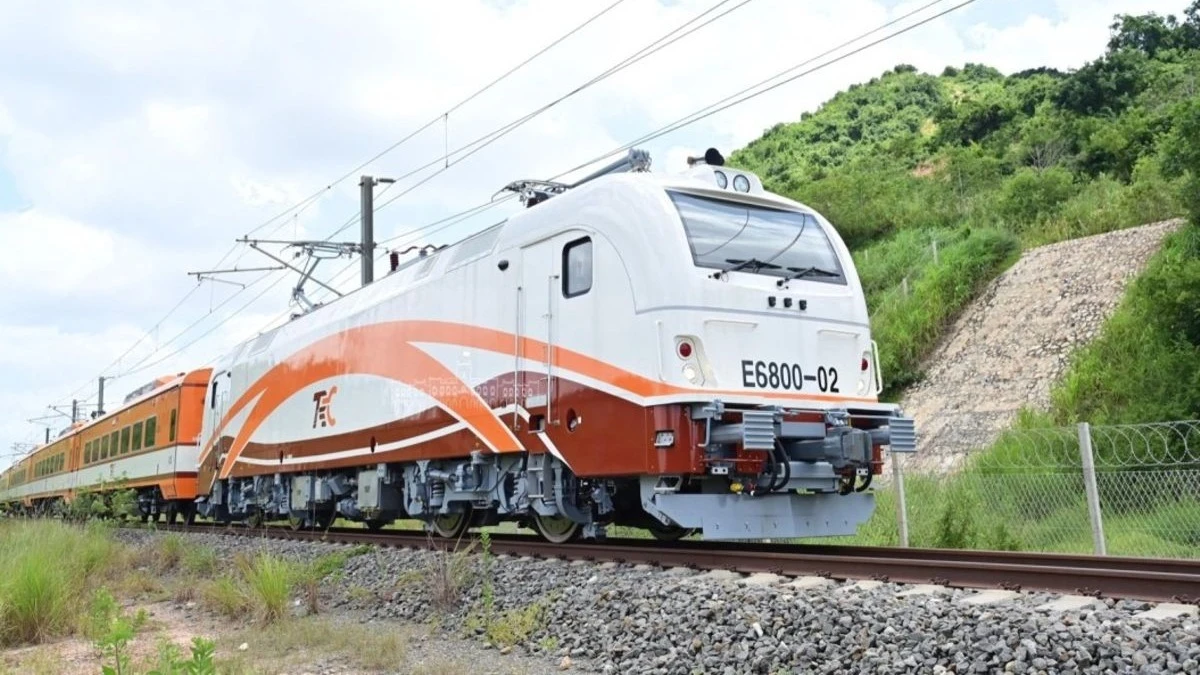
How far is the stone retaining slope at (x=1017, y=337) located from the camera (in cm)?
1886

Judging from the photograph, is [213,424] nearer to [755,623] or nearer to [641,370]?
[641,370]

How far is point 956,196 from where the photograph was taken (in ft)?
101

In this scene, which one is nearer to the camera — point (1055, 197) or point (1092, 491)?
point (1092, 491)

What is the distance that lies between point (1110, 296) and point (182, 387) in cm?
1883

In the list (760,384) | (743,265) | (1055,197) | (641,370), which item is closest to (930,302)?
(1055,197)

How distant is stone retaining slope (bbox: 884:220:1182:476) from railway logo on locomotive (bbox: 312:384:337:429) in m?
10.1

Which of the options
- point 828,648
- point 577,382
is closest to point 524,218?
point 577,382

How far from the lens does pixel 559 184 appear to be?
35.7 feet

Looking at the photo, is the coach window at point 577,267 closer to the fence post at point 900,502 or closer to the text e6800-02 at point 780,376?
the text e6800-02 at point 780,376

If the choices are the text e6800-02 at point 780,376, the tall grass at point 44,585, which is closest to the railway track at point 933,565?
the text e6800-02 at point 780,376

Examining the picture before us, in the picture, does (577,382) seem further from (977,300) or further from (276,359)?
(977,300)

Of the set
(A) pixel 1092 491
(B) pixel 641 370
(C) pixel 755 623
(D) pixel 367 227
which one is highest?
(D) pixel 367 227

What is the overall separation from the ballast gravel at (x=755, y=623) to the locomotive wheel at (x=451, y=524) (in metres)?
2.16

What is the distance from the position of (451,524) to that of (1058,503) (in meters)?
7.14
